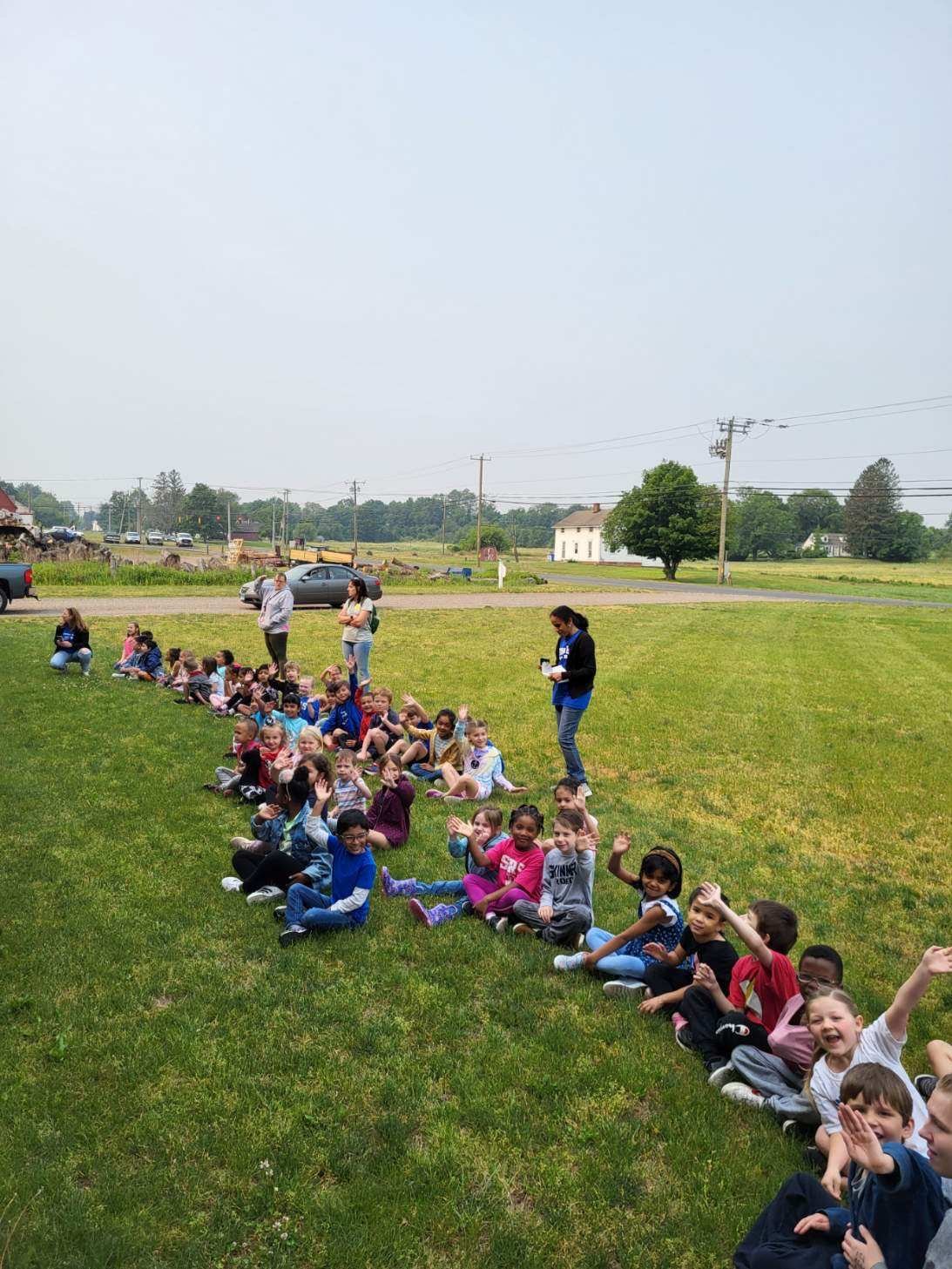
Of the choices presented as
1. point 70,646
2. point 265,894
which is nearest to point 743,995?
point 265,894

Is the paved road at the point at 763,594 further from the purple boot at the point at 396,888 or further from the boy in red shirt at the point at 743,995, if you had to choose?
the boy in red shirt at the point at 743,995

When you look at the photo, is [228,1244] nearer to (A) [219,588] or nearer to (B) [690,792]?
(B) [690,792]

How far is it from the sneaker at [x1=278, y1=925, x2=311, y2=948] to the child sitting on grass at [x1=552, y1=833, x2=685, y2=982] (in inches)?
68.7

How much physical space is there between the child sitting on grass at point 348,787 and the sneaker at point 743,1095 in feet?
12.7

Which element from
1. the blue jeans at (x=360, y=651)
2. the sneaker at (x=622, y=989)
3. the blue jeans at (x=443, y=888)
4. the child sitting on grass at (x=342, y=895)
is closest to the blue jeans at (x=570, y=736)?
the blue jeans at (x=443, y=888)

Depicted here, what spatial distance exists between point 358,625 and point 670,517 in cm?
5927

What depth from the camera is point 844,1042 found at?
3842 mm

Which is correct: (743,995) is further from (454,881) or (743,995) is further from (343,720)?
(343,720)

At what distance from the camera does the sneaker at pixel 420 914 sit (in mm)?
6180

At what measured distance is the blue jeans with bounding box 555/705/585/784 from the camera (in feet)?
30.6

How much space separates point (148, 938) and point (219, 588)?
30521 millimetres

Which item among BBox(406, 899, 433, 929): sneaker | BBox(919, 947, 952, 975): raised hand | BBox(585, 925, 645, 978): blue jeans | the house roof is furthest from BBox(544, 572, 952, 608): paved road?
the house roof

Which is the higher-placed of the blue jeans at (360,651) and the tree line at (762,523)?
the tree line at (762,523)

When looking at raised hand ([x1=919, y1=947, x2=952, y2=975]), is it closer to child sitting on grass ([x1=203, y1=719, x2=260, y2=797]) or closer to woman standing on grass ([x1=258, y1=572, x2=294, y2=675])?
child sitting on grass ([x1=203, y1=719, x2=260, y2=797])
